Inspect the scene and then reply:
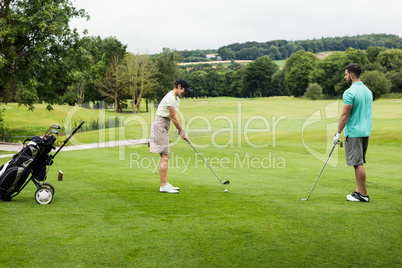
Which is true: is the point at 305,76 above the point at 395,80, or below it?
above

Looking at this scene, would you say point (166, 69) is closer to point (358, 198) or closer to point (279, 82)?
point (279, 82)

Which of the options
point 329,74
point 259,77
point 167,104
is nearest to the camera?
point 167,104

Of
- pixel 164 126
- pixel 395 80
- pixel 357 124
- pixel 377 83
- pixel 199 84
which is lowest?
pixel 164 126

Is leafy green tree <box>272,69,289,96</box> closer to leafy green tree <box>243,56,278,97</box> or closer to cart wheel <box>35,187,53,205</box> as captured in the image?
leafy green tree <box>243,56,278,97</box>

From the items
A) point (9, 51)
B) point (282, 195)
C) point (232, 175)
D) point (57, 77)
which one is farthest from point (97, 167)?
point (57, 77)

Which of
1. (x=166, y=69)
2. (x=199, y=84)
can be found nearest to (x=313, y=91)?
(x=166, y=69)

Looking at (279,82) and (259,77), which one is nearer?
(279,82)

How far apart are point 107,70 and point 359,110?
69.1m

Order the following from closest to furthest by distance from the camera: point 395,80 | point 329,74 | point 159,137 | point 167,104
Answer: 1. point 167,104
2. point 159,137
3. point 395,80
4. point 329,74

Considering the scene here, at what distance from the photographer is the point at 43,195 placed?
269 inches

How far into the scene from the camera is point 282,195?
796 cm

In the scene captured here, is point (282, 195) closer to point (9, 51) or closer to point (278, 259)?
point (278, 259)

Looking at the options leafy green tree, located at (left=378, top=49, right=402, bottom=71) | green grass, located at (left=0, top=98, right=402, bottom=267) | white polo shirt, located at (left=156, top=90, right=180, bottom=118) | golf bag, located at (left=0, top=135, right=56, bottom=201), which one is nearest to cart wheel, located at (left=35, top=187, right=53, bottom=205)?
green grass, located at (left=0, top=98, right=402, bottom=267)

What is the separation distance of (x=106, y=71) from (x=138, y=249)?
72.8 meters
